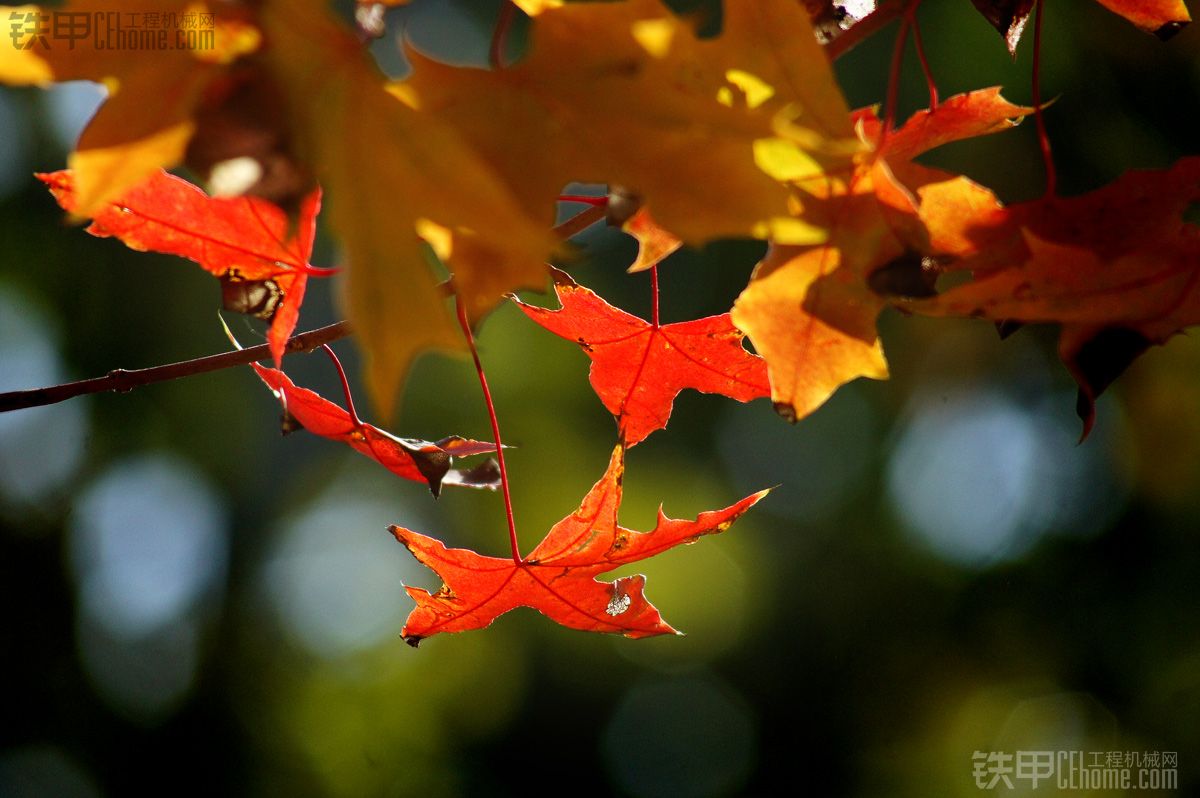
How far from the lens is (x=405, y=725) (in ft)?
21.1

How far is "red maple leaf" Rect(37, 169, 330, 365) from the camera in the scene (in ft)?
2.23

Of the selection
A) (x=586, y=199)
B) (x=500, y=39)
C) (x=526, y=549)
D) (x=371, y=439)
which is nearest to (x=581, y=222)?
(x=586, y=199)

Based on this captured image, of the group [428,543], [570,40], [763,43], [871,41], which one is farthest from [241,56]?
[871,41]

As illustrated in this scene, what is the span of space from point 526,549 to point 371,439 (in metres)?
5.30

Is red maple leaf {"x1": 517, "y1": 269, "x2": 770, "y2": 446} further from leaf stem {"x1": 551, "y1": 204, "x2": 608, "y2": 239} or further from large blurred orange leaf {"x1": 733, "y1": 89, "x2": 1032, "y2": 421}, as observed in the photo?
large blurred orange leaf {"x1": 733, "y1": 89, "x2": 1032, "y2": 421}

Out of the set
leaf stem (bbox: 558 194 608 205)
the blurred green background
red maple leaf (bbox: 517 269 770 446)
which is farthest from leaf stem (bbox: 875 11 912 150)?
the blurred green background

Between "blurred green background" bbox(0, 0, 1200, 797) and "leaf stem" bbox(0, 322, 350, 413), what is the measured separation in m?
5.36

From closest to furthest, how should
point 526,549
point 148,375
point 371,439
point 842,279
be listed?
point 842,279 < point 148,375 < point 371,439 < point 526,549

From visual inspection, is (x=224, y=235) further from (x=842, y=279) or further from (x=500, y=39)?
(x=842, y=279)

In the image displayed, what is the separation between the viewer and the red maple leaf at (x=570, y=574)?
828 millimetres

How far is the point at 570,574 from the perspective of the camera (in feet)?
2.80

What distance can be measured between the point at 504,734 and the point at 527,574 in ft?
20.5

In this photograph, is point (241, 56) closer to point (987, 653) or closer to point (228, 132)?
point (228, 132)

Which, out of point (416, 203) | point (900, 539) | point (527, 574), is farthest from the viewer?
point (900, 539)
